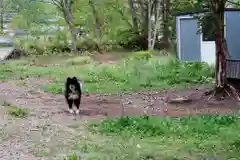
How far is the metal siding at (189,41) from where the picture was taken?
2342 cm

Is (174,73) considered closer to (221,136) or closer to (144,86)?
(144,86)

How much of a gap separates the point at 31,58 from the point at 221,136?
2154cm

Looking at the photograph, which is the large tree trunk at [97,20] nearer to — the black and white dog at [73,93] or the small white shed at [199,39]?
the small white shed at [199,39]

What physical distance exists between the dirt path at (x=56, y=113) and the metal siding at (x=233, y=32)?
202 inches

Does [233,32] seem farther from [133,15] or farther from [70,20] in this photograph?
[133,15]

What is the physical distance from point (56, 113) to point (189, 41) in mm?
13722

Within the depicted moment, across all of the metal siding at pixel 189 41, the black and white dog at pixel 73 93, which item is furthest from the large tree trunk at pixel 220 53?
the metal siding at pixel 189 41

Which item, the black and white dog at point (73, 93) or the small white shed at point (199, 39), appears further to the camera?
the small white shed at point (199, 39)

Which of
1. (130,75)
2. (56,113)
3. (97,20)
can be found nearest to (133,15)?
(97,20)

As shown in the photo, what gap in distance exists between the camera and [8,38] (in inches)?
1507

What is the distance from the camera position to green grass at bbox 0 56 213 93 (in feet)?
54.2

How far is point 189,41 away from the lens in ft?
78.1

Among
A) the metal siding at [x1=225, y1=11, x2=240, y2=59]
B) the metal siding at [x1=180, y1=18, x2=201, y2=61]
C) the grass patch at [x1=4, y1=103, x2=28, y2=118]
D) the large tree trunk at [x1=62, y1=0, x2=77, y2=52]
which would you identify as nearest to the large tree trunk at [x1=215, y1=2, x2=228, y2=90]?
the grass patch at [x1=4, y1=103, x2=28, y2=118]

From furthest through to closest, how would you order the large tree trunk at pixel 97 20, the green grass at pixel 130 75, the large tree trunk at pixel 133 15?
1. the large tree trunk at pixel 133 15
2. the large tree trunk at pixel 97 20
3. the green grass at pixel 130 75
